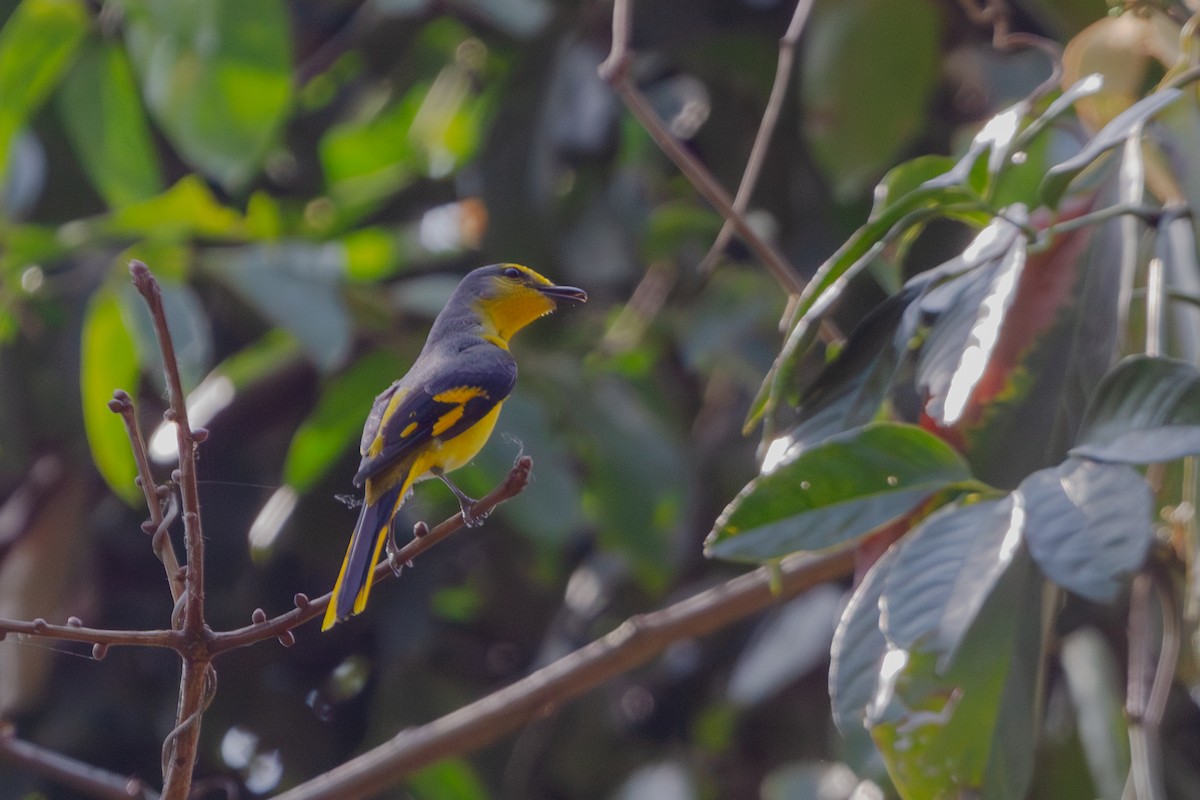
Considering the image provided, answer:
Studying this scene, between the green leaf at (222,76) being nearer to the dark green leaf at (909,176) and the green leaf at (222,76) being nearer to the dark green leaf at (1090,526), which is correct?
the dark green leaf at (909,176)

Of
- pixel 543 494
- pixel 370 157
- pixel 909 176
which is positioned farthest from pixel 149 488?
pixel 370 157

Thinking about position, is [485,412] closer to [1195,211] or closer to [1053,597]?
[1053,597]

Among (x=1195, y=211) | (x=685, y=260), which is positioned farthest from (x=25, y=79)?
(x=1195, y=211)

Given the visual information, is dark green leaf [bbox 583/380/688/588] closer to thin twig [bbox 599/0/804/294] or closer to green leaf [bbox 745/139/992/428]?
thin twig [bbox 599/0/804/294]

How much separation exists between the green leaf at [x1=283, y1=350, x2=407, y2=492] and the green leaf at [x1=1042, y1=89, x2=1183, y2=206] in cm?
161

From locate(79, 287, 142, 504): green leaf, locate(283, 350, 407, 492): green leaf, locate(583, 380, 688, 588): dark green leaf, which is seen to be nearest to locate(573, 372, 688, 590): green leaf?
locate(583, 380, 688, 588): dark green leaf

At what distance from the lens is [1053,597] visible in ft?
5.33

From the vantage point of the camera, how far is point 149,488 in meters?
1.19

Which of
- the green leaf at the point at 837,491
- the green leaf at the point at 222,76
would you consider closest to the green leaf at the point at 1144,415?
the green leaf at the point at 837,491

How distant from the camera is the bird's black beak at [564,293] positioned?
134 centimetres

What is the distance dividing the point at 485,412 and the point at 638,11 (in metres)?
2.87

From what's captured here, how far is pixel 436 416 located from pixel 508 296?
0.88 ft

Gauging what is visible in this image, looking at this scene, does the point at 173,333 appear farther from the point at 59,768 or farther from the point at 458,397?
the point at 458,397

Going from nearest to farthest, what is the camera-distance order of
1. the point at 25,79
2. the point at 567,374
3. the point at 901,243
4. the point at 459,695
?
the point at 901,243 → the point at 25,79 → the point at 567,374 → the point at 459,695
